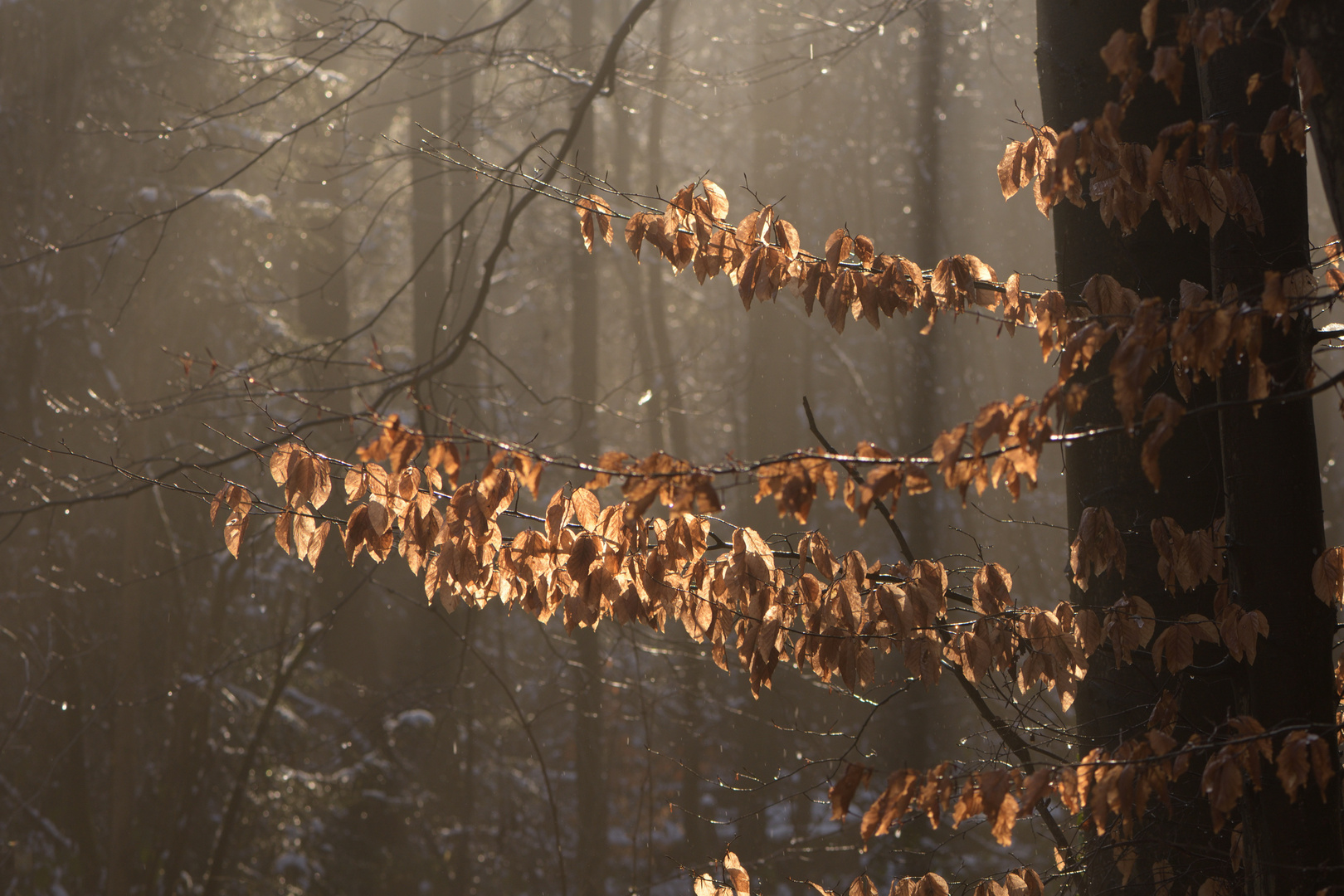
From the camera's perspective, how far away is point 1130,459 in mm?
3053

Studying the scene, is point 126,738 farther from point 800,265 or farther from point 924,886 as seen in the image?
point 800,265

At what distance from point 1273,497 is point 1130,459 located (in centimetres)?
54

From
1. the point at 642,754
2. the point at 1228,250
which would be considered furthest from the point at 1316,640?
the point at 642,754

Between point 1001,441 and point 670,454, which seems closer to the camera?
point 1001,441

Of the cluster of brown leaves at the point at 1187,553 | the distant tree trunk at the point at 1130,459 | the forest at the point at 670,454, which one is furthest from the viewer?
the distant tree trunk at the point at 1130,459

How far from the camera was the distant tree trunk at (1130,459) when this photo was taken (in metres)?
2.93

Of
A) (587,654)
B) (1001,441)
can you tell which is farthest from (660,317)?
(1001,441)

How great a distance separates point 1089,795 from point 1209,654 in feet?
3.25

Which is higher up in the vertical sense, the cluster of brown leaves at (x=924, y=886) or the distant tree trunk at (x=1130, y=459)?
the distant tree trunk at (x=1130, y=459)

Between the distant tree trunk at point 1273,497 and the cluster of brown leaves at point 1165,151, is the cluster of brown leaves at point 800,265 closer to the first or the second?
the cluster of brown leaves at point 1165,151

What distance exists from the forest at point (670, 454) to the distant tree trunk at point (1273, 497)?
1 cm

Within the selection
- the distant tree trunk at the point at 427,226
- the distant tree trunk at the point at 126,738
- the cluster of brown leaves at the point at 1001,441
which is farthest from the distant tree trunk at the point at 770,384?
the cluster of brown leaves at the point at 1001,441

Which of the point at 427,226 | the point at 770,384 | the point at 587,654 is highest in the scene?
the point at 427,226

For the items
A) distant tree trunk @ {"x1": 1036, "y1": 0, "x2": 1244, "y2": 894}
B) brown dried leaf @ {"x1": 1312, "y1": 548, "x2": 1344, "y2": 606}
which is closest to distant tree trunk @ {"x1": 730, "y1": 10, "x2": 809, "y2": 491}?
distant tree trunk @ {"x1": 1036, "y1": 0, "x2": 1244, "y2": 894}
